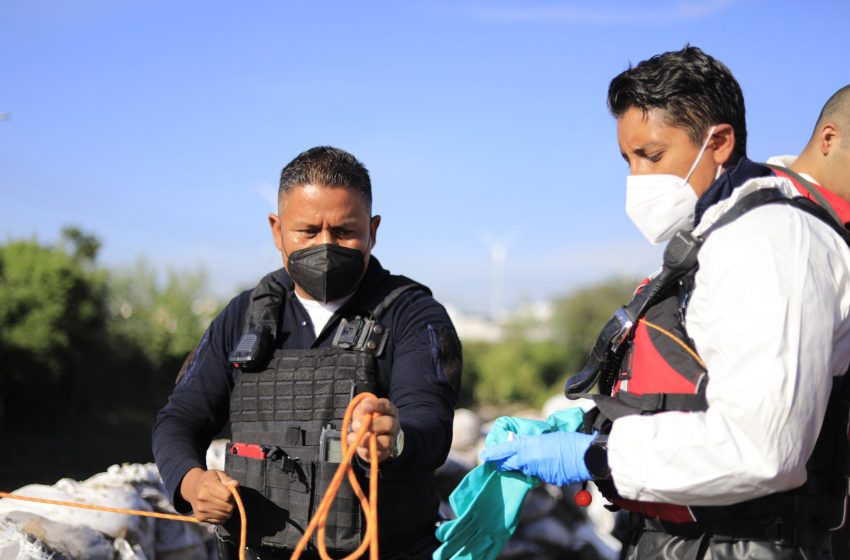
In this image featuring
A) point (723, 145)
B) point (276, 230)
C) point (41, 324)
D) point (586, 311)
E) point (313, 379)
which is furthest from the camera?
point (586, 311)

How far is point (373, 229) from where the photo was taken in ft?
10.9

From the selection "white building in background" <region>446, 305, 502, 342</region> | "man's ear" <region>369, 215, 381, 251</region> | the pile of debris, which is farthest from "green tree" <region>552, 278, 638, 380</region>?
"man's ear" <region>369, 215, 381, 251</region>

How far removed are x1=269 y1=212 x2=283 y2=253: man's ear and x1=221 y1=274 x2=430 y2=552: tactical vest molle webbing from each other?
0.31 m

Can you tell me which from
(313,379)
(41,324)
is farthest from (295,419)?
(41,324)

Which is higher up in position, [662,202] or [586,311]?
[662,202]

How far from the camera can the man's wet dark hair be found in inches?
105

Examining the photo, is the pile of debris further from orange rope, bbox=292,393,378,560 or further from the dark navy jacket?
orange rope, bbox=292,393,378,560

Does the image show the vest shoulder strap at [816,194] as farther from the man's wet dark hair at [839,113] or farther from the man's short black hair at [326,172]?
the man's short black hair at [326,172]

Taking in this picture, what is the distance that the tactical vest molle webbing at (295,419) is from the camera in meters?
2.85

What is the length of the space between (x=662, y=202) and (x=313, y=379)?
4.26 feet

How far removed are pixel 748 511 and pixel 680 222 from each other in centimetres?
75

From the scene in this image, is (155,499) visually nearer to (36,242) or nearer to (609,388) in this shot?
(609,388)

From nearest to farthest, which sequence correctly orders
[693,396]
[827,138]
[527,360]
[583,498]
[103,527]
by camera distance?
[693,396], [583,498], [827,138], [103,527], [527,360]

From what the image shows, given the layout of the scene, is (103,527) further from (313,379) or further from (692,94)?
(692,94)
